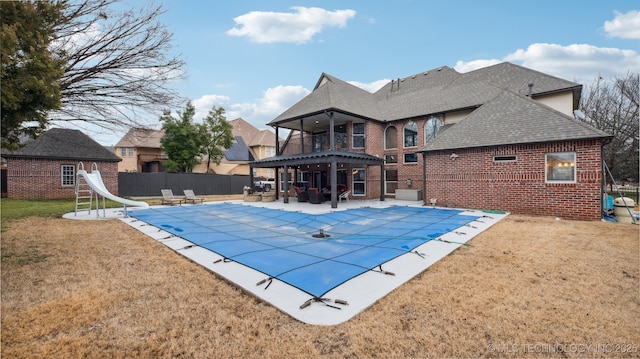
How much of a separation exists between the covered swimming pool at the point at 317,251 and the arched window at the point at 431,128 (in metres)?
8.58

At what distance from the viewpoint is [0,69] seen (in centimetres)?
372

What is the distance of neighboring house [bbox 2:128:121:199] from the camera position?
1770 cm

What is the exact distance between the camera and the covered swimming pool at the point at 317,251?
3.70m

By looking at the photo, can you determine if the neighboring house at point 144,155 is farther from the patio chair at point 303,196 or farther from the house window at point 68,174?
the patio chair at point 303,196

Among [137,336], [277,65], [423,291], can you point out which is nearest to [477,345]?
[423,291]

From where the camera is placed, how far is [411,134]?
18.8m

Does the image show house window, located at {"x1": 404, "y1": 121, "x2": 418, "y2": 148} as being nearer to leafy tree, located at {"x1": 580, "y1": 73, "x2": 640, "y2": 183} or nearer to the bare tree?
the bare tree

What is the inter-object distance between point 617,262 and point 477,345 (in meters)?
4.75

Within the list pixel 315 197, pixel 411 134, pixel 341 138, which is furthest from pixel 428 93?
pixel 315 197

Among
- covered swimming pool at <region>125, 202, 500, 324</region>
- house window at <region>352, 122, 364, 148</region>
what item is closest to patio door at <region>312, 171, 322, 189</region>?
house window at <region>352, 122, 364, 148</region>

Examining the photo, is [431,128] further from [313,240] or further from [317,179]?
[313,240]

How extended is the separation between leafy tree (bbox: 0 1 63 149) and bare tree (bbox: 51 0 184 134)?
2.27 metres

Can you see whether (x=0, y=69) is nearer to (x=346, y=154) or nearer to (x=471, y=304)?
(x=471, y=304)

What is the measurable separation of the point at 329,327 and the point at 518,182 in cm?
1243
